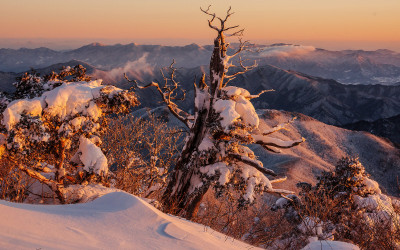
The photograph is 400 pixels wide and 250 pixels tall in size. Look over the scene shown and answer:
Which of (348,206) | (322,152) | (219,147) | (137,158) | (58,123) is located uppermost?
(58,123)

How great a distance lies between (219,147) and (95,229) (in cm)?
682

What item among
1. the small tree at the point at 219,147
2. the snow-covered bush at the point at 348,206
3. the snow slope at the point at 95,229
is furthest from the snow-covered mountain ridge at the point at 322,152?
the snow slope at the point at 95,229

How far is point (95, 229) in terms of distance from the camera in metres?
4.92

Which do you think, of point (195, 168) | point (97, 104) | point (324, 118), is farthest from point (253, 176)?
point (324, 118)

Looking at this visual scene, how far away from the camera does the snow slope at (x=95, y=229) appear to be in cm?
426

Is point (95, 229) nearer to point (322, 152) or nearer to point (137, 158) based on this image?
point (137, 158)

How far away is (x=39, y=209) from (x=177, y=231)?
2472 millimetres

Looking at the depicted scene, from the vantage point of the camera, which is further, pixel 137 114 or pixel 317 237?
pixel 137 114

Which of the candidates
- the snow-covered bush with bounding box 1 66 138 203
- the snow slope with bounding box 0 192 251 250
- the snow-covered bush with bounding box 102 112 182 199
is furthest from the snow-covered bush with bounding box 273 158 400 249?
the snow slope with bounding box 0 192 251 250

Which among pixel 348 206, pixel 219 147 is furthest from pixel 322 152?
pixel 219 147

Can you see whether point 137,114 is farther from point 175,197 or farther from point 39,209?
point 39,209

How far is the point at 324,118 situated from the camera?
163 m

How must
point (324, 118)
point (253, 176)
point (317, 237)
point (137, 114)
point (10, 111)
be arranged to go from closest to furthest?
point (10, 111)
point (253, 176)
point (317, 237)
point (137, 114)
point (324, 118)

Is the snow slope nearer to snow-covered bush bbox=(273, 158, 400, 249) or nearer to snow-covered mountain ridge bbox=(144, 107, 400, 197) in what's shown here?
snow-covered bush bbox=(273, 158, 400, 249)
